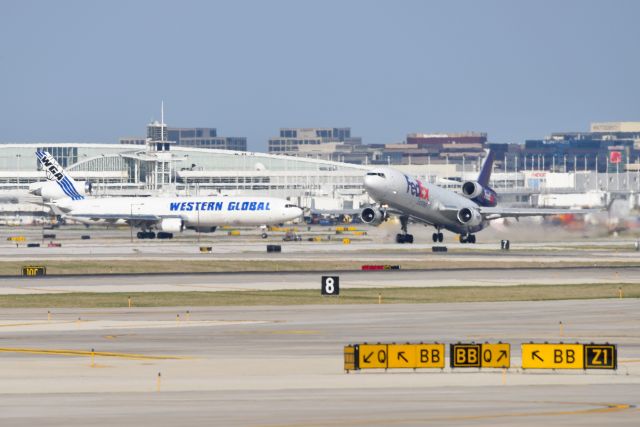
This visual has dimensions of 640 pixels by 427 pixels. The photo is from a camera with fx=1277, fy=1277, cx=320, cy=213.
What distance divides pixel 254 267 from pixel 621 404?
191 ft

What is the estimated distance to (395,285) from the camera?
7200cm

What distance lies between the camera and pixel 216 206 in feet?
473

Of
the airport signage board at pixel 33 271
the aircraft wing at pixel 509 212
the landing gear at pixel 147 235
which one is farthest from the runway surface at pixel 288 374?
the landing gear at pixel 147 235

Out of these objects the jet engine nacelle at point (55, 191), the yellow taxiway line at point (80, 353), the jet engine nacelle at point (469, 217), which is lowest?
the yellow taxiway line at point (80, 353)

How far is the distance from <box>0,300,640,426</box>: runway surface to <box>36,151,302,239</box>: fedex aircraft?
84930 mm

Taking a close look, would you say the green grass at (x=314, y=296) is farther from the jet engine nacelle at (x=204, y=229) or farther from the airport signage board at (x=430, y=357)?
the jet engine nacelle at (x=204, y=229)

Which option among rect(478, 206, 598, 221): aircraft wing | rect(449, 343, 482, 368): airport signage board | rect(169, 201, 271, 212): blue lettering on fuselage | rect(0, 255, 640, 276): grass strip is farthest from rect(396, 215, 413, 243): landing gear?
rect(449, 343, 482, 368): airport signage board

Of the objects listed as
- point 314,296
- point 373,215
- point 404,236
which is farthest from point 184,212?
point 314,296

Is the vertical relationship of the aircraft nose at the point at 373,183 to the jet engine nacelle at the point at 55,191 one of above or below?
above

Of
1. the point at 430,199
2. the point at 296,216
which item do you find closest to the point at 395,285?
the point at 430,199

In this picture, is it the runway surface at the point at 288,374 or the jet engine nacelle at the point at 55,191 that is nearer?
the runway surface at the point at 288,374

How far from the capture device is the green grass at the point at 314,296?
6197 centimetres

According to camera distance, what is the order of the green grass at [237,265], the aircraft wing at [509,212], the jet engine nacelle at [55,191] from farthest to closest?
the jet engine nacelle at [55,191] < the aircraft wing at [509,212] < the green grass at [237,265]

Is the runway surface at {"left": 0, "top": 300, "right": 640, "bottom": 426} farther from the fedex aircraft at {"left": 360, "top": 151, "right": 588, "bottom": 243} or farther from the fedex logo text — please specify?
the fedex logo text
